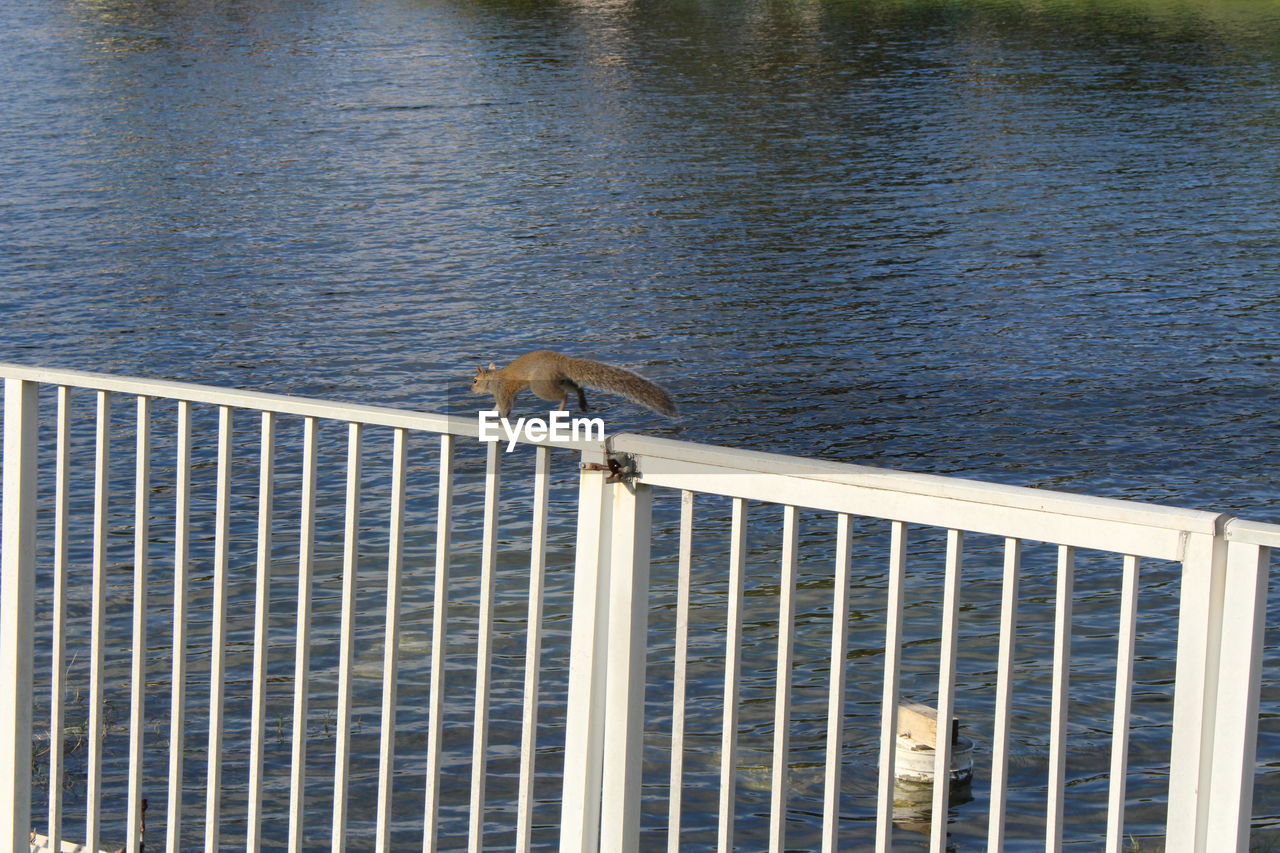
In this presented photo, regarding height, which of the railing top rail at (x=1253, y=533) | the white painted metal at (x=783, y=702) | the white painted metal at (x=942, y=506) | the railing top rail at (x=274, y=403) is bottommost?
the white painted metal at (x=783, y=702)

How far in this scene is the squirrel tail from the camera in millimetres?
2883

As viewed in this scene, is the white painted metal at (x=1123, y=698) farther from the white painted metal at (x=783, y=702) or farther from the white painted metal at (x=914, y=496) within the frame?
the white painted metal at (x=783, y=702)

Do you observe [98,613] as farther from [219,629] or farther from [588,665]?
[588,665]

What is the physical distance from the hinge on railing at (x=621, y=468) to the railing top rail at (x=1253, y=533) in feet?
3.30

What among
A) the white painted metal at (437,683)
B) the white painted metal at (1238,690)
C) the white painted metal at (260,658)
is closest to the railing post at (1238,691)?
the white painted metal at (1238,690)

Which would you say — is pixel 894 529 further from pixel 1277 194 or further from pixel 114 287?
pixel 1277 194

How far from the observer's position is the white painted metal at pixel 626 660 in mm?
2785

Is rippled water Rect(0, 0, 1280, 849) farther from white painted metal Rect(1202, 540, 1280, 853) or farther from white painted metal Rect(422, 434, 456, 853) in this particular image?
white painted metal Rect(1202, 540, 1280, 853)

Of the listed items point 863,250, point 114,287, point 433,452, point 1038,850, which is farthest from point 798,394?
point 114,287

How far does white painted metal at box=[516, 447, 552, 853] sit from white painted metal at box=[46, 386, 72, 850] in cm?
116

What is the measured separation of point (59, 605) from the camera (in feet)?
11.7

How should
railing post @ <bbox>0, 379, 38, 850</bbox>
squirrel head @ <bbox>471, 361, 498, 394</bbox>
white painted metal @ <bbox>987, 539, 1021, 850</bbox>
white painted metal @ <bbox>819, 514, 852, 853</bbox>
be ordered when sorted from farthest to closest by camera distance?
railing post @ <bbox>0, 379, 38, 850</bbox> < squirrel head @ <bbox>471, 361, 498, 394</bbox> < white painted metal @ <bbox>819, 514, 852, 853</bbox> < white painted metal @ <bbox>987, 539, 1021, 850</bbox>

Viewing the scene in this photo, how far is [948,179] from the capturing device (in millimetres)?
22859

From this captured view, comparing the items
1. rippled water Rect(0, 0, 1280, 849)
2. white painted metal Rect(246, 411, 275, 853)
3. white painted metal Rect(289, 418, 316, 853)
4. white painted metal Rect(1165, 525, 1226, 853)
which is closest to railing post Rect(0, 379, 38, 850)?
white painted metal Rect(246, 411, 275, 853)
